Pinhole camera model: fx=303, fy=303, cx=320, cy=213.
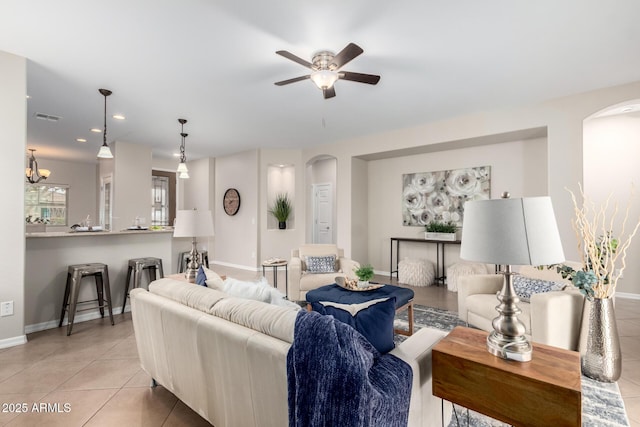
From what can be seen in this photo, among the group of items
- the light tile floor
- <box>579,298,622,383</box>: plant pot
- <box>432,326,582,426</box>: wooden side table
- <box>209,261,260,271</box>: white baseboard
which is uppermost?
<box>432,326,582,426</box>: wooden side table

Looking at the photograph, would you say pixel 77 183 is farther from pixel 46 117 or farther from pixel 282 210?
pixel 282 210

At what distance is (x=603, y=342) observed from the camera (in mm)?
2152

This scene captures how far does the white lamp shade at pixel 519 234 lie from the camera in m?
1.17

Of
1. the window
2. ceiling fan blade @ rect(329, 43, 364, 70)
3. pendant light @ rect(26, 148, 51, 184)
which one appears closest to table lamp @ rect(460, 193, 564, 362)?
ceiling fan blade @ rect(329, 43, 364, 70)

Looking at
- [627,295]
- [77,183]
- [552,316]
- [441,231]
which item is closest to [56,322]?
[552,316]

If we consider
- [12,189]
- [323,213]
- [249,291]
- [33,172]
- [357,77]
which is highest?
[357,77]

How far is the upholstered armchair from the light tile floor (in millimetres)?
1855

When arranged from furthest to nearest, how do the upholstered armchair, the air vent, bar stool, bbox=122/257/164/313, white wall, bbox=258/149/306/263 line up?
white wall, bbox=258/149/306/263
the air vent
the upholstered armchair
bar stool, bbox=122/257/164/313

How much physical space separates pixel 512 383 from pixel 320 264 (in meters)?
3.10

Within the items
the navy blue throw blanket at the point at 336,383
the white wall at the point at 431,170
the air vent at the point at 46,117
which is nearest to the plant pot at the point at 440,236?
the white wall at the point at 431,170

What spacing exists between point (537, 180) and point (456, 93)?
2.07m

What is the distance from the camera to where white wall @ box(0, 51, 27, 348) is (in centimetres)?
276

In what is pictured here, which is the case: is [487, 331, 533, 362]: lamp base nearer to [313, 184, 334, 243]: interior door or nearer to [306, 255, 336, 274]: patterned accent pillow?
[306, 255, 336, 274]: patterned accent pillow

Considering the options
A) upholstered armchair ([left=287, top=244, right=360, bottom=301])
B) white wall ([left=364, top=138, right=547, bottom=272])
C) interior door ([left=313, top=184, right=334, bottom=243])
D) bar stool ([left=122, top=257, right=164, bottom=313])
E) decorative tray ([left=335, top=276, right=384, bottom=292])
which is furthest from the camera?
interior door ([left=313, top=184, right=334, bottom=243])
